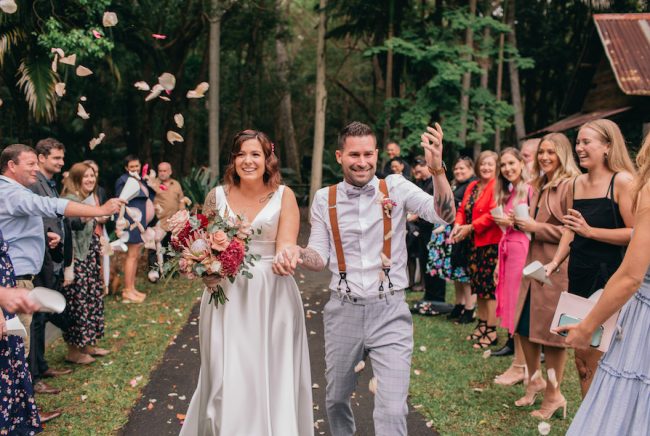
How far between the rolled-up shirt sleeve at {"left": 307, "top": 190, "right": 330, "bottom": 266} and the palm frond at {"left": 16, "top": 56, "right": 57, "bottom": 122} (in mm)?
8123

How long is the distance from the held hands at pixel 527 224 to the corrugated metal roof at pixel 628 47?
10304mm

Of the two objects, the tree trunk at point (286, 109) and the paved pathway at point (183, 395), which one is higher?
the tree trunk at point (286, 109)

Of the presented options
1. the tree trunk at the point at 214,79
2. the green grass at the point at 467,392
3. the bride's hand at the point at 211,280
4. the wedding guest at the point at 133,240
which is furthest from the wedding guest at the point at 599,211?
the tree trunk at the point at 214,79

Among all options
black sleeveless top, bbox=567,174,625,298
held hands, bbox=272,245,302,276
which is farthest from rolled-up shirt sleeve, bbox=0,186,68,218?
black sleeveless top, bbox=567,174,625,298

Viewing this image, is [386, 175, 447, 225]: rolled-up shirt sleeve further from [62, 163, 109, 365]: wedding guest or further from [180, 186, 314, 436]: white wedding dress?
[62, 163, 109, 365]: wedding guest

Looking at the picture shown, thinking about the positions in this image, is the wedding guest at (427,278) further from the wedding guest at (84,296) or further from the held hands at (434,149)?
the held hands at (434,149)

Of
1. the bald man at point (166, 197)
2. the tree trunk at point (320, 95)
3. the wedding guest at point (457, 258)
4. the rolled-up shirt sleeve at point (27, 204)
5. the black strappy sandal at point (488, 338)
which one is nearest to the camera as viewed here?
the rolled-up shirt sleeve at point (27, 204)

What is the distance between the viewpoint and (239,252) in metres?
3.68

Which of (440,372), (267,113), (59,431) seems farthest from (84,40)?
(267,113)

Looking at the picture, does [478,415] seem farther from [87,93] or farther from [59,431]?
[87,93]

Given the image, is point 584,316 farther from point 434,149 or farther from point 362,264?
point 362,264

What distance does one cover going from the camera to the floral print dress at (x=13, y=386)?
4.16m

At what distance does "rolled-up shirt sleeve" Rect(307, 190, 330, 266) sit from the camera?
13.0 ft

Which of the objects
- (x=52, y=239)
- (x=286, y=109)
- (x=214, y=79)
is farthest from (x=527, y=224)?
(x=286, y=109)
